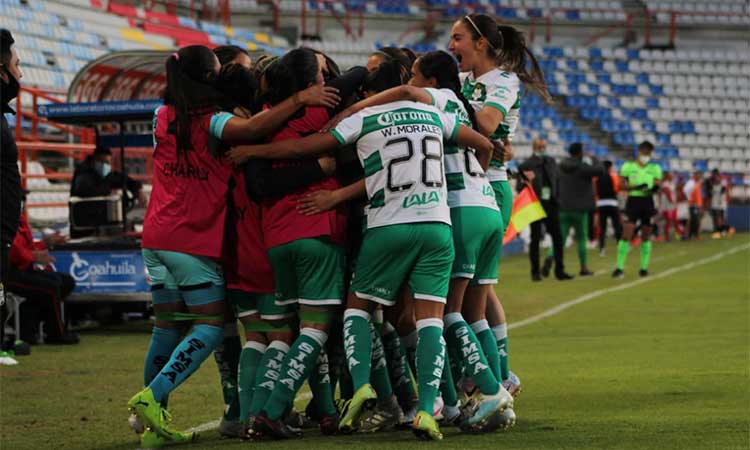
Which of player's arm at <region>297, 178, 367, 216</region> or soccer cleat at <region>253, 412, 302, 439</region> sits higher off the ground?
player's arm at <region>297, 178, 367, 216</region>

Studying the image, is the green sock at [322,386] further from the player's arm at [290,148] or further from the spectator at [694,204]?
the spectator at [694,204]

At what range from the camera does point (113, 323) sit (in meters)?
14.9

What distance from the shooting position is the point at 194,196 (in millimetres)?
6727

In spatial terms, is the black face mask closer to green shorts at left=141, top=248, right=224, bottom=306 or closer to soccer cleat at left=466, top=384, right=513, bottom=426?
green shorts at left=141, top=248, right=224, bottom=306

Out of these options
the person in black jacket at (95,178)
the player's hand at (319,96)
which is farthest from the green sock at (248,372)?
the person in black jacket at (95,178)

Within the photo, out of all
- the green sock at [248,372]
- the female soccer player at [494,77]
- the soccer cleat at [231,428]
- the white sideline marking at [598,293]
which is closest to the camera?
the green sock at [248,372]

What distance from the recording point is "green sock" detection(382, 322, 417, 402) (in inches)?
292

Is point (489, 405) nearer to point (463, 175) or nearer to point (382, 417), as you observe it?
point (382, 417)

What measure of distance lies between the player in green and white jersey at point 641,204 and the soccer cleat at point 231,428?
14306mm

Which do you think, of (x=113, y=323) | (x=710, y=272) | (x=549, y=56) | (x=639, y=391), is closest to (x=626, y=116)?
(x=549, y=56)

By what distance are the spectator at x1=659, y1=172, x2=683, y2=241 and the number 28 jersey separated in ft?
99.4

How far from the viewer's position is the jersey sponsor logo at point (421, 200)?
6.57 metres

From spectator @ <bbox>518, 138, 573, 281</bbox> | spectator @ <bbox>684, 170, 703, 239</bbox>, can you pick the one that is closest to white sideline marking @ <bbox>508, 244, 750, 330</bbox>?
spectator @ <bbox>518, 138, 573, 281</bbox>

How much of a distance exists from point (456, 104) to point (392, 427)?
173 cm
